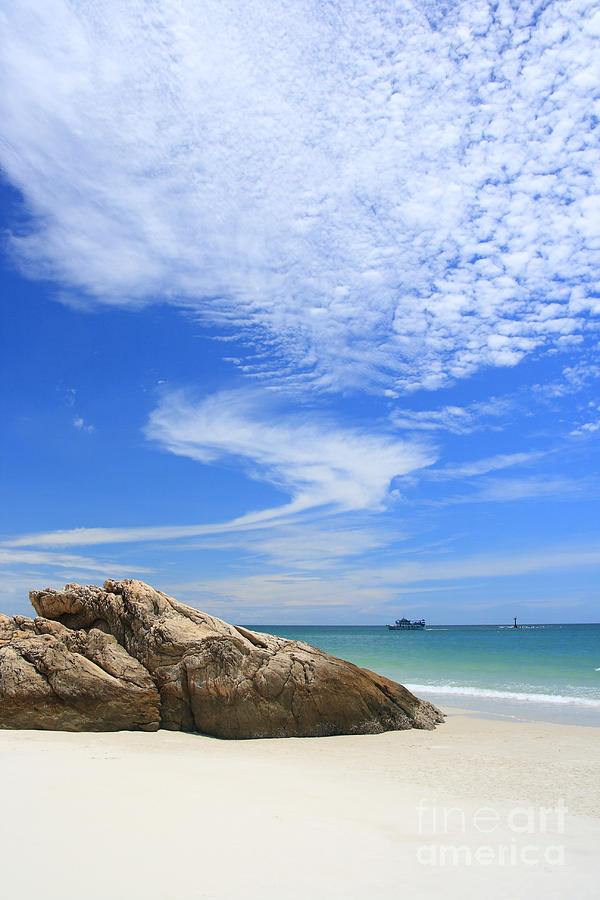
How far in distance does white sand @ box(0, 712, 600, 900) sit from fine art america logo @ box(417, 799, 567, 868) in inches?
0.9

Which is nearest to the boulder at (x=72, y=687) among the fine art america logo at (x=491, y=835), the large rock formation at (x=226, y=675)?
the large rock formation at (x=226, y=675)

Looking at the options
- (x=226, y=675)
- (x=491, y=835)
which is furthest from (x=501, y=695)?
(x=491, y=835)

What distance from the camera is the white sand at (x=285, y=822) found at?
171 inches

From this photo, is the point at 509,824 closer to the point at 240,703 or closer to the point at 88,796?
the point at 88,796

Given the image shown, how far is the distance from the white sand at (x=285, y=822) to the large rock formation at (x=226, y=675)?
1.00 m

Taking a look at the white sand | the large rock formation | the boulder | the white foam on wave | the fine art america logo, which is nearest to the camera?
the white sand

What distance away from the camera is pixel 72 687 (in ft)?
35.0

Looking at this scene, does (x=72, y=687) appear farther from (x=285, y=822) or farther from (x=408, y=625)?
(x=408, y=625)

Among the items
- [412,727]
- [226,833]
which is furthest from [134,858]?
[412,727]

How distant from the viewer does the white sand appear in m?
4.35

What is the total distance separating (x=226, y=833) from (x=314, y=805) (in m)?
1.63

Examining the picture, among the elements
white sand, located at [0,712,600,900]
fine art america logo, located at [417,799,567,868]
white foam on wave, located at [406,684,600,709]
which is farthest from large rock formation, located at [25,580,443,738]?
white foam on wave, located at [406,684,600,709]

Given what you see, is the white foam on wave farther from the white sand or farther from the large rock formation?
the white sand

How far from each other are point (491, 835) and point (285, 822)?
1952 mm
